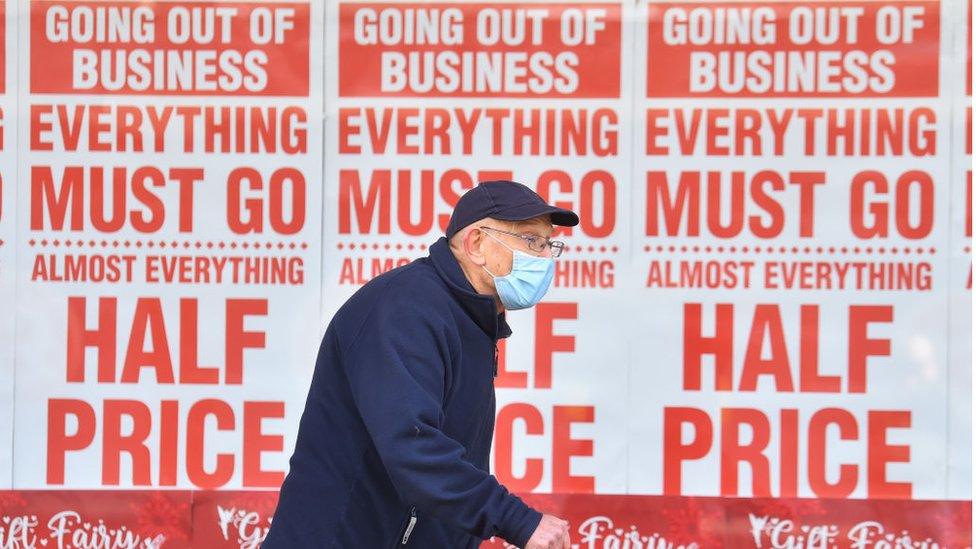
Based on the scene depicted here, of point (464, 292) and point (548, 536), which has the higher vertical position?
point (464, 292)

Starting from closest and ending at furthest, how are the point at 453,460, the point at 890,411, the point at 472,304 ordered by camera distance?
the point at 453,460 → the point at 472,304 → the point at 890,411

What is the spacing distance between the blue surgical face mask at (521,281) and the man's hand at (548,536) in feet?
1.83

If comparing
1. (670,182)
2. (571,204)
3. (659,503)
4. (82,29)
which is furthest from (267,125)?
(659,503)

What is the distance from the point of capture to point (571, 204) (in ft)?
14.4

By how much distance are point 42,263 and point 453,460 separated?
259 cm

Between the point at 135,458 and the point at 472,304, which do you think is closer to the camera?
the point at 472,304

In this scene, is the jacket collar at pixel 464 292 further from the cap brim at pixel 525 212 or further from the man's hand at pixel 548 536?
the man's hand at pixel 548 536

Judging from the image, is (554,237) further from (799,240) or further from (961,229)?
(961,229)

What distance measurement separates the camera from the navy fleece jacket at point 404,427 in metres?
2.43

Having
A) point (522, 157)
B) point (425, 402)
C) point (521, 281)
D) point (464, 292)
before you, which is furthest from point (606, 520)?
point (425, 402)

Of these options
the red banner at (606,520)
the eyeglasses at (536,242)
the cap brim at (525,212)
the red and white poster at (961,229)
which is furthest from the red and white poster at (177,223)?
the red and white poster at (961,229)

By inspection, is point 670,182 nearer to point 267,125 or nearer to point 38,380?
point 267,125

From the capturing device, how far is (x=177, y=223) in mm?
4449

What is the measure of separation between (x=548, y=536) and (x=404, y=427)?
359 millimetres
